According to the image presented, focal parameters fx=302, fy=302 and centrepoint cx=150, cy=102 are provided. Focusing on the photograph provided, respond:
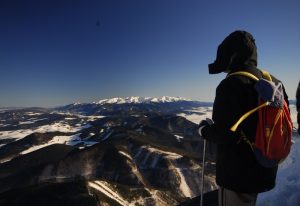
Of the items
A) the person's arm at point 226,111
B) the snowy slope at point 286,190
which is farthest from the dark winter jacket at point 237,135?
the snowy slope at point 286,190

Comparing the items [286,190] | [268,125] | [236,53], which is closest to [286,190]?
[286,190]

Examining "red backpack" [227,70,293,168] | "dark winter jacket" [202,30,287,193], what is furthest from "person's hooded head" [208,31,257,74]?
"red backpack" [227,70,293,168]

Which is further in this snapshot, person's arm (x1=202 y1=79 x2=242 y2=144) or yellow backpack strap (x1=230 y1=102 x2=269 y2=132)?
person's arm (x1=202 y1=79 x2=242 y2=144)

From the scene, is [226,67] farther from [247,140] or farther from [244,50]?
[247,140]

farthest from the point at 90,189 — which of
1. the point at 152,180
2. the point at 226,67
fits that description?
the point at 226,67

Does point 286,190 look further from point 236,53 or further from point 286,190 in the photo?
point 236,53

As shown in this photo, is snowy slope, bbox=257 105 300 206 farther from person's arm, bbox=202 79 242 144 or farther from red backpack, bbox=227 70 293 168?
person's arm, bbox=202 79 242 144

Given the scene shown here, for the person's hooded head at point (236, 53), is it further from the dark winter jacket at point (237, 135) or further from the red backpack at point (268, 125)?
the red backpack at point (268, 125)
